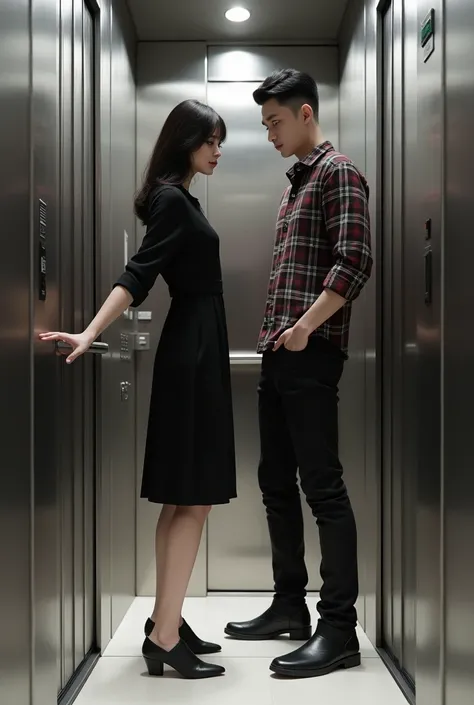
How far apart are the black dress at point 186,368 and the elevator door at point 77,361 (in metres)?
0.21

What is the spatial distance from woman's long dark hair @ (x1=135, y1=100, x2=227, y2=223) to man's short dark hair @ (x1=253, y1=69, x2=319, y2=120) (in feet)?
0.74

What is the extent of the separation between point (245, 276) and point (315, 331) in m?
1.06

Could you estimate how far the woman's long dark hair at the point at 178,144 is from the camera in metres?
2.25

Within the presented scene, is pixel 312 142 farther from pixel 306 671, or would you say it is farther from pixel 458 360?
pixel 306 671

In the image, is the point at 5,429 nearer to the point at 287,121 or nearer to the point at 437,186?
the point at 437,186

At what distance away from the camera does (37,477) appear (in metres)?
1.67

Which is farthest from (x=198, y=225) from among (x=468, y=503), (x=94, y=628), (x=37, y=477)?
(x=94, y=628)

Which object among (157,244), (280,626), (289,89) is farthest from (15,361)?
(280,626)

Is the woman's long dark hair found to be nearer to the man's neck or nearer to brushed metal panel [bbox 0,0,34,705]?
the man's neck

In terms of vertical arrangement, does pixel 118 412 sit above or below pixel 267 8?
below

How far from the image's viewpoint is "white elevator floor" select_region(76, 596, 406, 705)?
2.06m

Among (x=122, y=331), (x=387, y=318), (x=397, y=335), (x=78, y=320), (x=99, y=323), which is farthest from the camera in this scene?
(x=122, y=331)

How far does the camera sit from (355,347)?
113 inches

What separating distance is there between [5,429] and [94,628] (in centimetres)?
124
